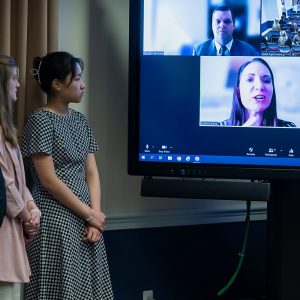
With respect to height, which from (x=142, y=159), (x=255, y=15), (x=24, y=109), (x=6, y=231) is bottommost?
(x=6, y=231)

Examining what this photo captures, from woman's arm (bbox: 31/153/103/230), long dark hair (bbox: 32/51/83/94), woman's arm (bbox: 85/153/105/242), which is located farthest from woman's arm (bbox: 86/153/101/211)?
long dark hair (bbox: 32/51/83/94)

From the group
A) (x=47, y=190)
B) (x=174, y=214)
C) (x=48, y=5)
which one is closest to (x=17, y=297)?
(x=47, y=190)

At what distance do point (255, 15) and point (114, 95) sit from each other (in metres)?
0.78

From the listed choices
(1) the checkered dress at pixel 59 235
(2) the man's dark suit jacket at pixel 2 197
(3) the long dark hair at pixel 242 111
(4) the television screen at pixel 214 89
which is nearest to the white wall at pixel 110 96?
(4) the television screen at pixel 214 89

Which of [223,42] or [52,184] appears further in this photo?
[223,42]

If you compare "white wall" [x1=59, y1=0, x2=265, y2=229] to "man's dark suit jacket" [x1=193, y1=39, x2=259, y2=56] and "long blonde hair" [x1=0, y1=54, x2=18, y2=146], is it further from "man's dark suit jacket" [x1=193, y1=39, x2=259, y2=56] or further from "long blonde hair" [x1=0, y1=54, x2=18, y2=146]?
"long blonde hair" [x1=0, y1=54, x2=18, y2=146]

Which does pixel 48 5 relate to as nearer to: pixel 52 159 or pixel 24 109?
pixel 24 109

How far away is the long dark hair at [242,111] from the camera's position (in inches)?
91.2

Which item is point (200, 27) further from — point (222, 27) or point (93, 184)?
point (93, 184)

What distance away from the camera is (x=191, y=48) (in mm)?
2363

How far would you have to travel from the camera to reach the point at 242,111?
234cm

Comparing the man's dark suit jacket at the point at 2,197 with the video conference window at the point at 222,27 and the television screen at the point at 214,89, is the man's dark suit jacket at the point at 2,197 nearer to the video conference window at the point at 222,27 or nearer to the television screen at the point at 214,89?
the television screen at the point at 214,89

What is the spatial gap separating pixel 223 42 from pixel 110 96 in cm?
64

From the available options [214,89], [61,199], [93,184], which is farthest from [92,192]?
[214,89]
